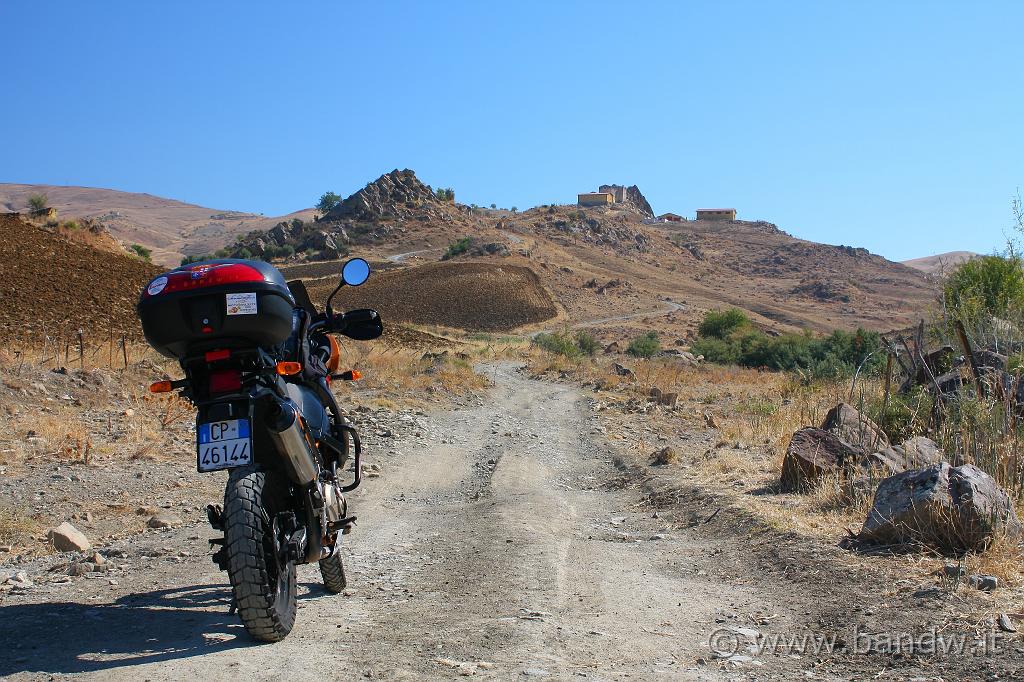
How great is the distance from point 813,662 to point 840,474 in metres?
3.97

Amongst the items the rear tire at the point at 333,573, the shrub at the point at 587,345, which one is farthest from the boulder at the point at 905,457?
the shrub at the point at 587,345

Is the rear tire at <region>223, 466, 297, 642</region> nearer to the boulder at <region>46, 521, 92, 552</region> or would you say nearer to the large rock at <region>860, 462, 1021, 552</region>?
the boulder at <region>46, 521, 92, 552</region>

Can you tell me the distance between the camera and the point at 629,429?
15.2 m

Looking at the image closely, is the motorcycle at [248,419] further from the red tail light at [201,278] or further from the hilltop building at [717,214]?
the hilltop building at [717,214]

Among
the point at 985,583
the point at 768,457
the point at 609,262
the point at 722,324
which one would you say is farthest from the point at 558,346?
the point at 609,262

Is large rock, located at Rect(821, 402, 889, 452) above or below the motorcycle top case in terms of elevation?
below

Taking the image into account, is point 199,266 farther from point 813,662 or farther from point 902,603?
point 902,603

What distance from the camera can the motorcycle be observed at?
12.7ft

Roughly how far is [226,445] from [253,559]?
1.76 feet

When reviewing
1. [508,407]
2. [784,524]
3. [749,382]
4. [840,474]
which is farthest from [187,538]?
[749,382]

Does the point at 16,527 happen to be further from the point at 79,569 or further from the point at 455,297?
the point at 455,297

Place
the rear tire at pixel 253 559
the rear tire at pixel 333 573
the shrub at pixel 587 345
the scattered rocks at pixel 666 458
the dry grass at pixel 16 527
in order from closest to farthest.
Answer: the rear tire at pixel 253 559
the rear tire at pixel 333 573
the dry grass at pixel 16 527
the scattered rocks at pixel 666 458
the shrub at pixel 587 345

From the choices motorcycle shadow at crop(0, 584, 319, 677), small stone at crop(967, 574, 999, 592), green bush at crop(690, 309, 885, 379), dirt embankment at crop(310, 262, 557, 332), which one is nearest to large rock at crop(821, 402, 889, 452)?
small stone at crop(967, 574, 999, 592)

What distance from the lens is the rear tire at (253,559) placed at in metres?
3.80
